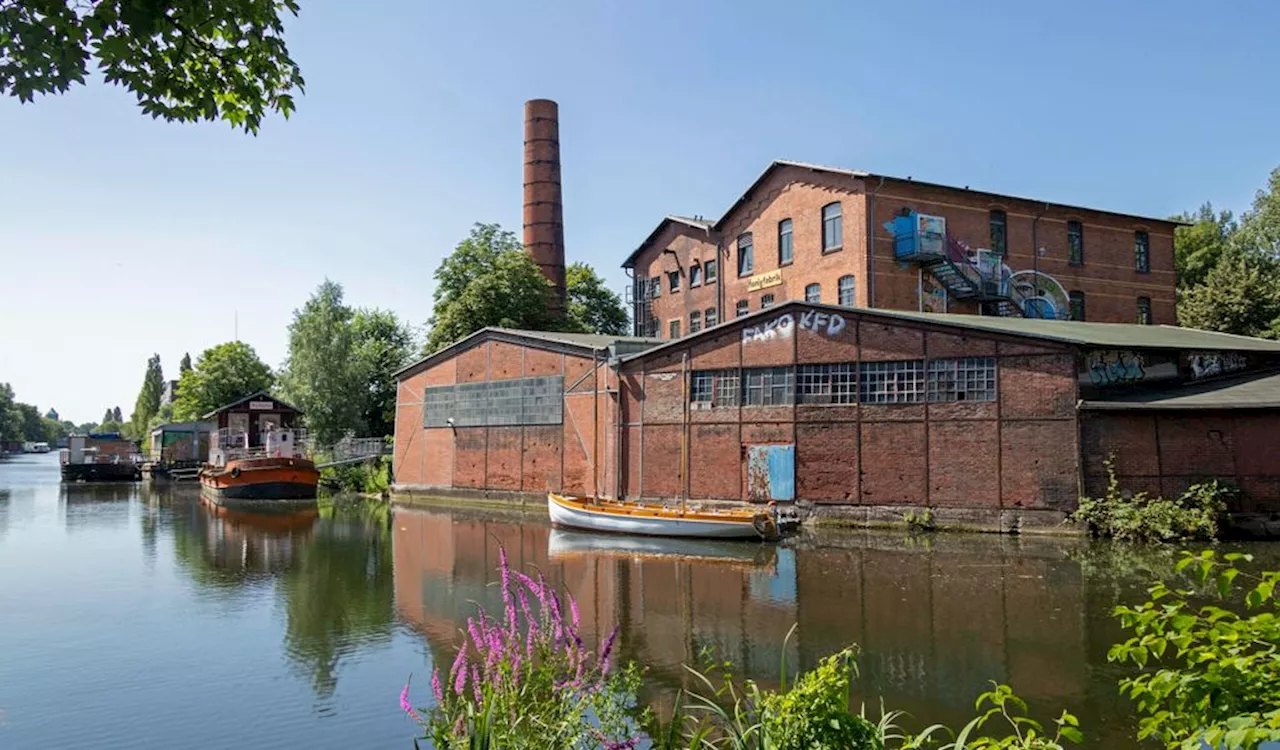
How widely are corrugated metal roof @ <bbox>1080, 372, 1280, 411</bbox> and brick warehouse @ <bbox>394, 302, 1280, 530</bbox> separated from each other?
0.06 metres

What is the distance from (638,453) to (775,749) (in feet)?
Result: 76.5

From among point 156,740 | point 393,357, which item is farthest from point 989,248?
point 393,357

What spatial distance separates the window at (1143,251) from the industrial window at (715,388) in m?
19.4

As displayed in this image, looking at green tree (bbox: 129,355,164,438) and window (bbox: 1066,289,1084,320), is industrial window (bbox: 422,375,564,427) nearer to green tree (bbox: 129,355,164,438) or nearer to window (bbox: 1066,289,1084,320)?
window (bbox: 1066,289,1084,320)

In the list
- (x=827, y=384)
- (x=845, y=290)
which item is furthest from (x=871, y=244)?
(x=827, y=384)

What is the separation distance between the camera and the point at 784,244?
33031 millimetres

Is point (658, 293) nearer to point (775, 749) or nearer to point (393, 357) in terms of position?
point (393, 357)

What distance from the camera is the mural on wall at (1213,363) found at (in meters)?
23.2

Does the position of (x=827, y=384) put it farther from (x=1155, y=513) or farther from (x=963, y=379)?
(x=1155, y=513)

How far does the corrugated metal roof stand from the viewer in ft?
64.9

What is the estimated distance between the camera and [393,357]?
51.8 meters

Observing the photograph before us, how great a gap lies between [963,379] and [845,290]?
8.86 metres

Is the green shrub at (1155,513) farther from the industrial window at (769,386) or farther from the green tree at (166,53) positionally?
the green tree at (166,53)

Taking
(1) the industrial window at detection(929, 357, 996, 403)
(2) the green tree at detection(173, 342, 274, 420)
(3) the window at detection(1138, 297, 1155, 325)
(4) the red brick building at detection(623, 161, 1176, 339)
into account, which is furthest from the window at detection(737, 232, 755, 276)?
(2) the green tree at detection(173, 342, 274, 420)
